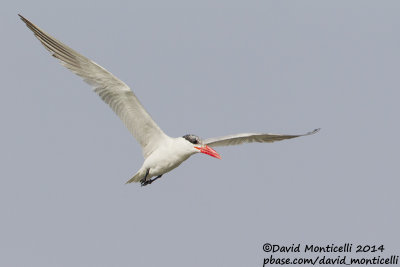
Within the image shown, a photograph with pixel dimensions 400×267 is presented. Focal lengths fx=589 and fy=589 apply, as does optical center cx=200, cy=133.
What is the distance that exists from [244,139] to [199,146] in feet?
5.01

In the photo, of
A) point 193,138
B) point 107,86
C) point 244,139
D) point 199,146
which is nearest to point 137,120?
point 107,86

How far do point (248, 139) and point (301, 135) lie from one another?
115cm

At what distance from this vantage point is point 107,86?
10.5 m

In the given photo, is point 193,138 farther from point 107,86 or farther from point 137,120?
point 107,86

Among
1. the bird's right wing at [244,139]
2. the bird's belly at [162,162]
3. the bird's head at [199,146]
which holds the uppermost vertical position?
the bird's right wing at [244,139]

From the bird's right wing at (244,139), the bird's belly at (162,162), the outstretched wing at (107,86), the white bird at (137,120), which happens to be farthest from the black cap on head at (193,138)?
the bird's right wing at (244,139)

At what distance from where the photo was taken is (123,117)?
35.6 feet

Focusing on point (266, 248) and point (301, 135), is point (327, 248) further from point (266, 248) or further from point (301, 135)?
point (301, 135)

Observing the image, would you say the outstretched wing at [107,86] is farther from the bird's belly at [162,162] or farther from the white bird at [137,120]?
the bird's belly at [162,162]

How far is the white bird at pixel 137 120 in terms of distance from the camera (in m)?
10.4

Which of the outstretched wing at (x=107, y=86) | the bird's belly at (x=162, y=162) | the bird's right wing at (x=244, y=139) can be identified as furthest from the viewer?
the bird's right wing at (x=244, y=139)

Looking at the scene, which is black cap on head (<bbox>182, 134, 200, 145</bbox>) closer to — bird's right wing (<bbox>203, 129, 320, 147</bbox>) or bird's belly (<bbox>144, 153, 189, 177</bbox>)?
bird's belly (<bbox>144, 153, 189, 177</bbox>)

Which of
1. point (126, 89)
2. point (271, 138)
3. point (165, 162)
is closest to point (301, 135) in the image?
point (271, 138)

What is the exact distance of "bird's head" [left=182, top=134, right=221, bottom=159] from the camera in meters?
10.9
